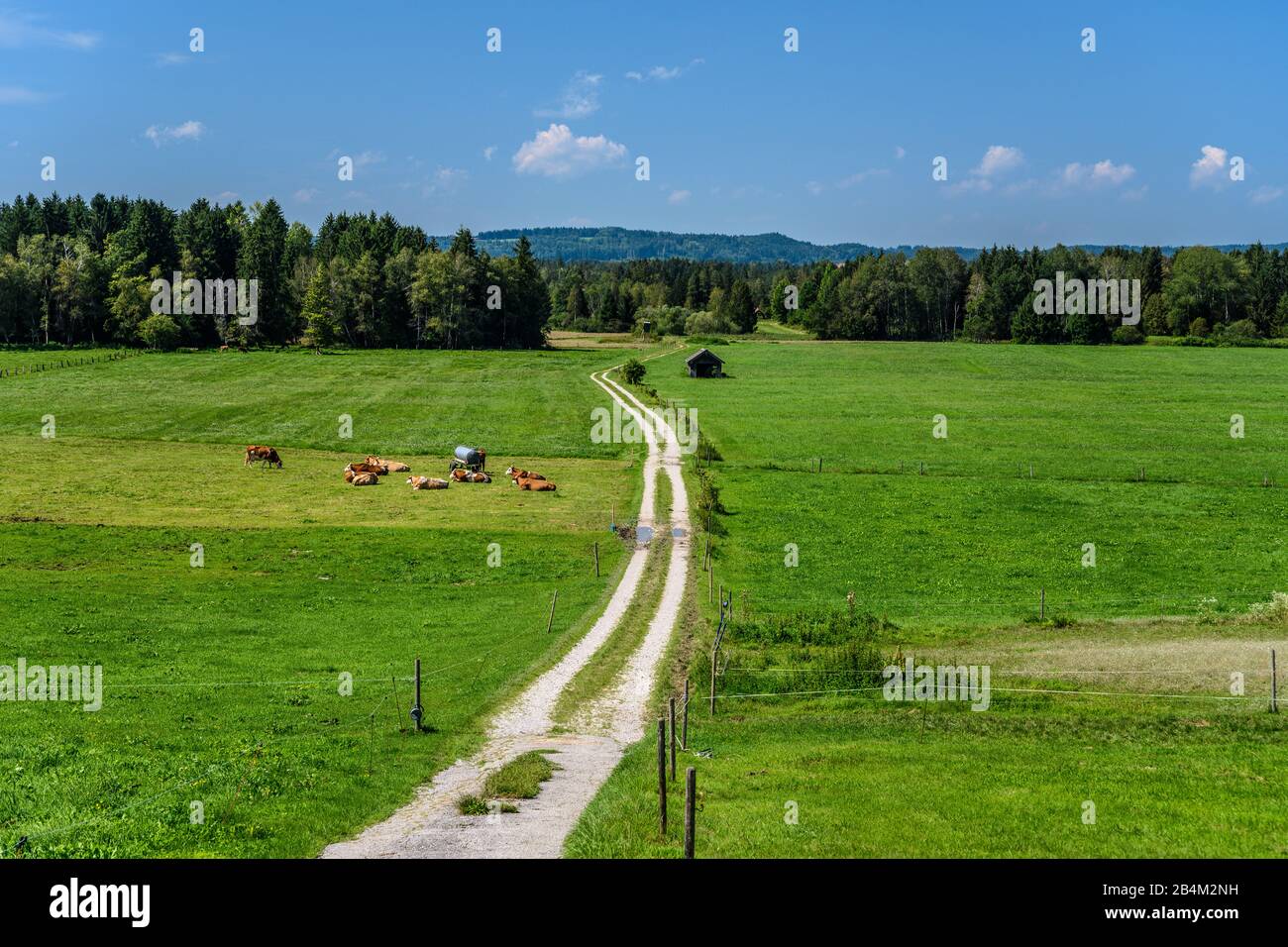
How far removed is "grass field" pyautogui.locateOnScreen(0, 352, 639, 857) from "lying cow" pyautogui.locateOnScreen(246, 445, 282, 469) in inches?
52.5

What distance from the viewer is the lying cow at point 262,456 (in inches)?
2832

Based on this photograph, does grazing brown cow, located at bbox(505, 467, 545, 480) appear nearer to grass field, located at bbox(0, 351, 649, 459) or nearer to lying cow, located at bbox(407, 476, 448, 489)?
lying cow, located at bbox(407, 476, 448, 489)

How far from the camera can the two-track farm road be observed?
17.5 metres

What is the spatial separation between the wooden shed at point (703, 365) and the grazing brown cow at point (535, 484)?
236 ft

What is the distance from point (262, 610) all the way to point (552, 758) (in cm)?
1869

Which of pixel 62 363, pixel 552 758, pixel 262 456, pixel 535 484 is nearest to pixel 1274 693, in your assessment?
pixel 552 758

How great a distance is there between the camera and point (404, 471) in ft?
233

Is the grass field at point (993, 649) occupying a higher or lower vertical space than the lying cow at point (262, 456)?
lower

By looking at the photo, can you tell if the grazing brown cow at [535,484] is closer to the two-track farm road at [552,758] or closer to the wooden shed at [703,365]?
the two-track farm road at [552,758]

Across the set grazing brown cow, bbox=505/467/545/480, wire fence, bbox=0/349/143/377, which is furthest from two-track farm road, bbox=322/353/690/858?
wire fence, bbox=0/349/143/377

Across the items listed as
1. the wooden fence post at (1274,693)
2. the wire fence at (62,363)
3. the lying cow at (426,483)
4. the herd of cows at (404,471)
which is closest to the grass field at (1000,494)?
the wooden fence post at (1274,693)

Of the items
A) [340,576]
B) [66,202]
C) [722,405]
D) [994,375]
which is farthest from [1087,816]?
[66,202]

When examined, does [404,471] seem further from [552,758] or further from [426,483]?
[552,758]

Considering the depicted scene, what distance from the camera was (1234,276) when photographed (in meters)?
190
